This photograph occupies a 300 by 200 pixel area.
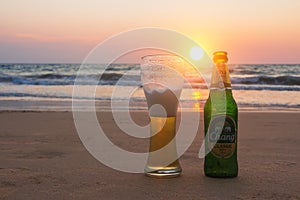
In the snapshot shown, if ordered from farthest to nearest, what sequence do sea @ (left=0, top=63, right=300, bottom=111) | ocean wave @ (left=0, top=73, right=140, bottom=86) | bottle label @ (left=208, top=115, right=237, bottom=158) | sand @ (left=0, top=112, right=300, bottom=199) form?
ocean wave @ (left=0, top=73, right=140, bottom=86) < sea @ (left=0, top=63, right=300, bottom=111) < bottle label @ (left=208, top=115, right=237, bottom=158) < sand @ (left=0, top=112, right=300, bottom=199)

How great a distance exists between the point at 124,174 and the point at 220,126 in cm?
58

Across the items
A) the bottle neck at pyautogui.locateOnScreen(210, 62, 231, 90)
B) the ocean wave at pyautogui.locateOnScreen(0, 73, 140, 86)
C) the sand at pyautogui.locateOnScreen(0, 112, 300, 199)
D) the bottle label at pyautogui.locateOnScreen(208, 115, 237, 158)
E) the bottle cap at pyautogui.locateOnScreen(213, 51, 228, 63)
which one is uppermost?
the ocean wave at pyautogui.locateOnScreen(0, 73, 140, 86)

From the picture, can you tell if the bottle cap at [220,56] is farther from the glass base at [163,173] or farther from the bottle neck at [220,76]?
the glass base at [163,173]

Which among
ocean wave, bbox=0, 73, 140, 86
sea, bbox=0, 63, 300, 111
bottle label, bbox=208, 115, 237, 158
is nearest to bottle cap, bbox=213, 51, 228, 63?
bottle label, bbox=208, 115, 237, 158

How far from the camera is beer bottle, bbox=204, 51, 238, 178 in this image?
2.24 meters

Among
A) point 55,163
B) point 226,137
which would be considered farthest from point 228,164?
point 55,163

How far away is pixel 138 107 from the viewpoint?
837cm

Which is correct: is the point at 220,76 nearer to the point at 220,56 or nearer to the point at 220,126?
the point at 220,56

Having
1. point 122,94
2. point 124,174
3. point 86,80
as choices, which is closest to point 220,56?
point 124,174

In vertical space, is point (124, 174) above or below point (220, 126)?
below

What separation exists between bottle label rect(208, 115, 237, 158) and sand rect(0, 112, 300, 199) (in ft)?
0.49

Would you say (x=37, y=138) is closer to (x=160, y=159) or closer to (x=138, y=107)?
(x=160, y=159)

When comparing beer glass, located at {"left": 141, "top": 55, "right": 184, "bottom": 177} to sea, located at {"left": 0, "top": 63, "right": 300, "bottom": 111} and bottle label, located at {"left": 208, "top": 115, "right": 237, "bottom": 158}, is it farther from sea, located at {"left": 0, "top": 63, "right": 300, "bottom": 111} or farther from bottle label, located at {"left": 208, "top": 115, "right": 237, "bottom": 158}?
sea, located at {"left": 0, "top": 63, "right": 300, "bottom": 111}

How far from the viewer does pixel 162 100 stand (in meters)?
2.28
